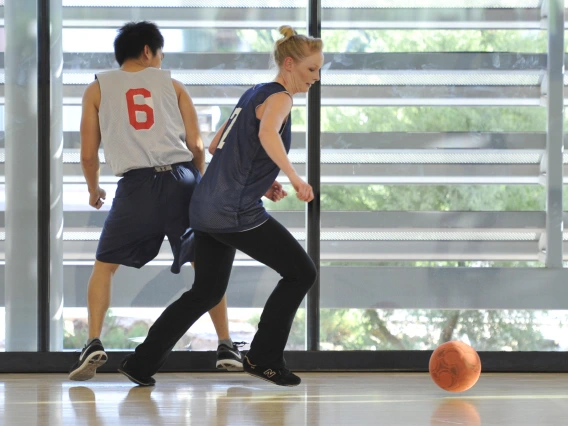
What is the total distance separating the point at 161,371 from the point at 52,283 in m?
0.59

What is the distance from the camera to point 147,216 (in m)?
3.06

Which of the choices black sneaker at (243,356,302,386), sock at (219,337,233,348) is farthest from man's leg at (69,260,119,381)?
black sneaker at (243,356,302,386)

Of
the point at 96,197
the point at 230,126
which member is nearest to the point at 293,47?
the point at 230,126


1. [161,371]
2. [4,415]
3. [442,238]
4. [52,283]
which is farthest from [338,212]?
[4,415]

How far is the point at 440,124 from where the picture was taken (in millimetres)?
3566

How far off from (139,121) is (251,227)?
1.94ft

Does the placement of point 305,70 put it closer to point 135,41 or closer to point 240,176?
point 240,176

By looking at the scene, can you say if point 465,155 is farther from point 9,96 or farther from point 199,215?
point 9,96

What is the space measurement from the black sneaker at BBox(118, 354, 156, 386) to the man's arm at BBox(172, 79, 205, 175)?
2.49 ft

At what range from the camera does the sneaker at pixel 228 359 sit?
Answer: 323 cm

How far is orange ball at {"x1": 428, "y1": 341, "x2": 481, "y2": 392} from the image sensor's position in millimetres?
2838

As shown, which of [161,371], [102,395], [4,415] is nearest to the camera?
[4,415]

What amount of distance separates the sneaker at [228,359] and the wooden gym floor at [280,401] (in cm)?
6

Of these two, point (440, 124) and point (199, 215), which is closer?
point (199, 215)
